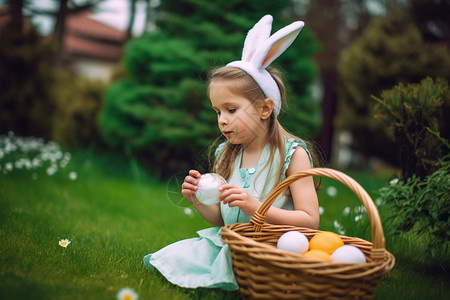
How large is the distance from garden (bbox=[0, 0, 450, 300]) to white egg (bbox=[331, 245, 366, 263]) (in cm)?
43

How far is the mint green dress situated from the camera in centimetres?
187

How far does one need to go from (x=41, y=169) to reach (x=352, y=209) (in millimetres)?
3545

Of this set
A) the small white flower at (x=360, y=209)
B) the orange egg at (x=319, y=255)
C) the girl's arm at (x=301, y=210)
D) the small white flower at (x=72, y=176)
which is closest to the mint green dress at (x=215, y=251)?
the girl's arm at (x=301, y=210)

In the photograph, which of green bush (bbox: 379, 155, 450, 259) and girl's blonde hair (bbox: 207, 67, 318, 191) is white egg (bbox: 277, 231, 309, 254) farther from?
green bush (bbox: 379, 155, 450, 259)

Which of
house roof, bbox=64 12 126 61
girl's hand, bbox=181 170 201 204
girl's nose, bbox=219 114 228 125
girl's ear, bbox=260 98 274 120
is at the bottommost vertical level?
house roof, bbox=64 12 126 61

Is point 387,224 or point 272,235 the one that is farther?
point 387,224

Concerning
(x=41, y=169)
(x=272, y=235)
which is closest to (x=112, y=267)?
(x=272, y=235)

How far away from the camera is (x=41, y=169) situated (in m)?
4.69

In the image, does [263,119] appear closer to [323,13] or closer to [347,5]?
[323,13]

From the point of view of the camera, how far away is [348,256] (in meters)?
1.72

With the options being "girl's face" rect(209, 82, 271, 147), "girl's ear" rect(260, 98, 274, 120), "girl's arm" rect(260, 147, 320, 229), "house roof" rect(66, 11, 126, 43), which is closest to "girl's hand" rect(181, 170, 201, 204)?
"girl's face" rect(209, 82, 271, 147)

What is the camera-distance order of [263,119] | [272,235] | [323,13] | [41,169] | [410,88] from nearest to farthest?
[272,235] → [263,119] → [410,88] → [41,169] → [323,13]

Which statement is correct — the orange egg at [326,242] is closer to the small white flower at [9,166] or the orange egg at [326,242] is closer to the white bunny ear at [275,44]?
the white bunny ear at [275,44]

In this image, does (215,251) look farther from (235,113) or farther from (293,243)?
(235,113)
